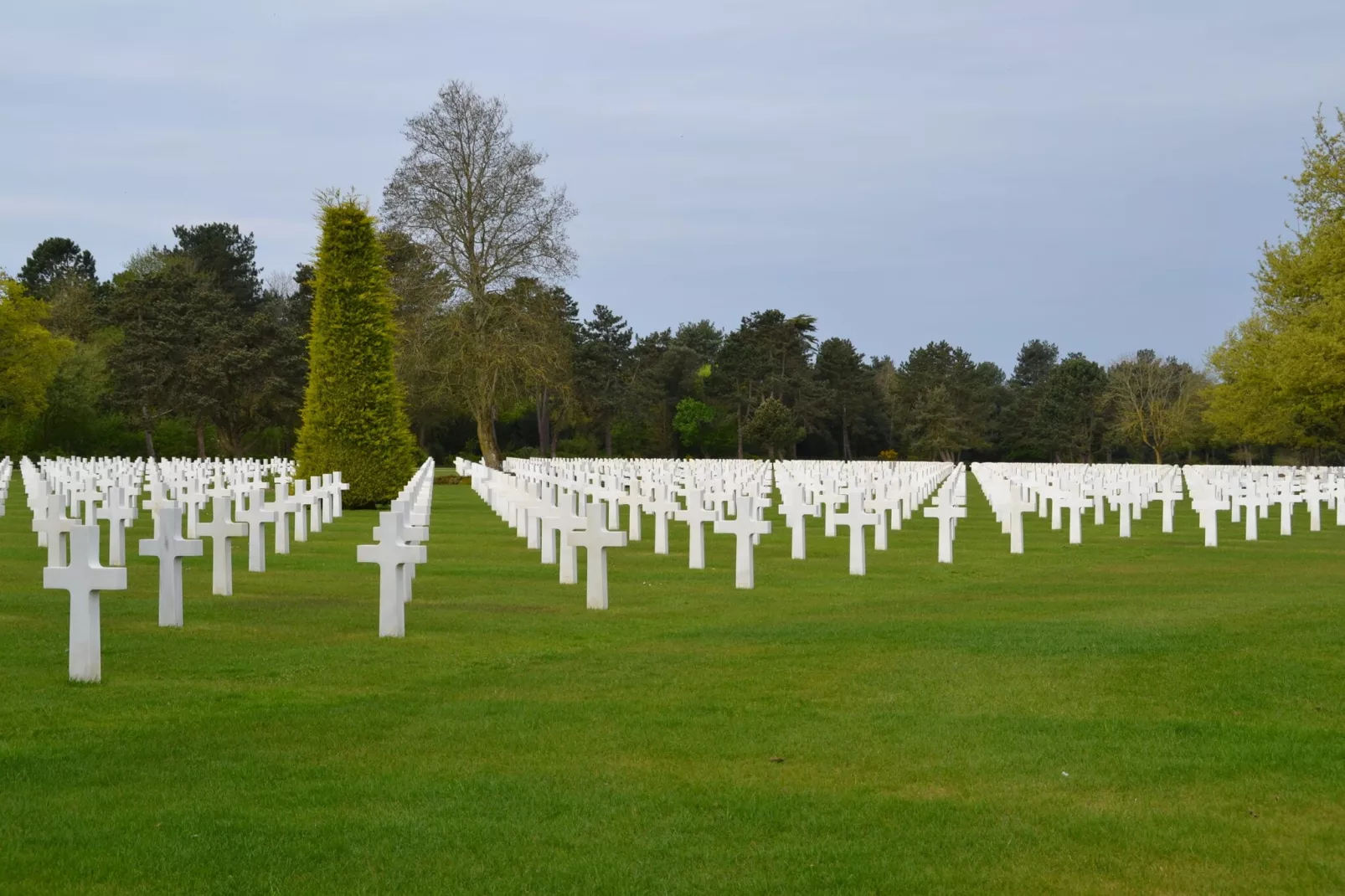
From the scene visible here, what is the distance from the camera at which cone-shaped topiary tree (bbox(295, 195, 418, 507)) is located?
30.3 metres

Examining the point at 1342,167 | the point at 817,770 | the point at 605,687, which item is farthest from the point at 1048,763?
the point at 1342,167

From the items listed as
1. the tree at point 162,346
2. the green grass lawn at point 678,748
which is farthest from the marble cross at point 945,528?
the tree at point 162,346

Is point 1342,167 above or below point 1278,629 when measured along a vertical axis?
above

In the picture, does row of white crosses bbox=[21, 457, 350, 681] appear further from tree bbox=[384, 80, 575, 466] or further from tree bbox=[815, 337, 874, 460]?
tree bbox=[815, 337, 874, 460]

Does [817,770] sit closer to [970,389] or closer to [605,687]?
[605,687]

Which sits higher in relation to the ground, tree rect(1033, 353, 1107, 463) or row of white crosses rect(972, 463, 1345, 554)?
tree rect(1033, 353, 1107, 463)

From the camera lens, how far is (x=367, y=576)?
15328mm

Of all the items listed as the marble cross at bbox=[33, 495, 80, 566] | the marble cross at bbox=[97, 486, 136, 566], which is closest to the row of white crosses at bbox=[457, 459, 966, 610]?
the marble cross at bbox=[33, 495, 80, 566]

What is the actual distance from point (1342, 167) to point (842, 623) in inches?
1082

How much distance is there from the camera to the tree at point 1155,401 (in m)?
82.8

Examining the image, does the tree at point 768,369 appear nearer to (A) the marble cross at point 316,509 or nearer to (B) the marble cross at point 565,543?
(A) the marble cross at point 316,509

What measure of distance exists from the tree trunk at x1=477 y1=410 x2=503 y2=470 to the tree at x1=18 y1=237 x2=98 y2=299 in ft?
161

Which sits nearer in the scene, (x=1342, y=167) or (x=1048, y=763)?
(x=1048, y=763)

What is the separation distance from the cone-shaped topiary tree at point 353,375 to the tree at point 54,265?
6688 cm
